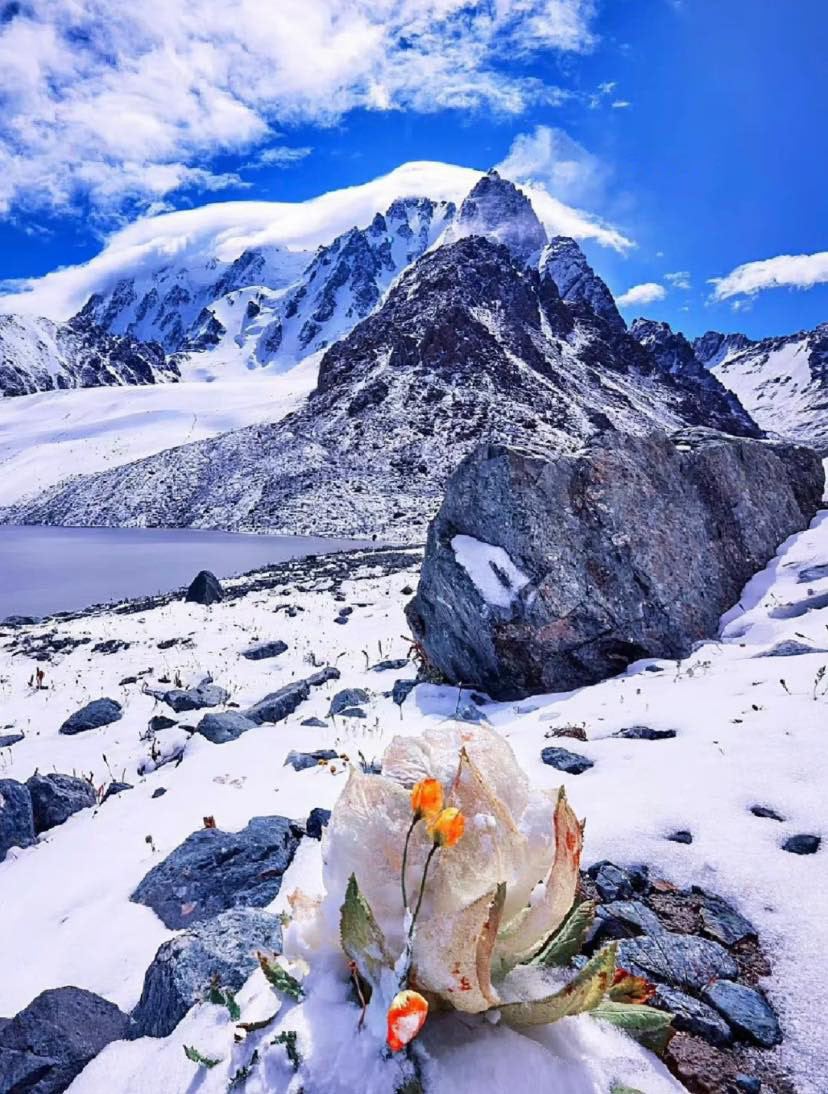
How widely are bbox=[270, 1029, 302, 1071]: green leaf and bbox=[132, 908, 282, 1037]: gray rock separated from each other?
81 cm

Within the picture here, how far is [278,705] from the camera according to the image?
721 cm

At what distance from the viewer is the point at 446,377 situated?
6444 cm

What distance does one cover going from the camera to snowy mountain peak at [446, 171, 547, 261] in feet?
431

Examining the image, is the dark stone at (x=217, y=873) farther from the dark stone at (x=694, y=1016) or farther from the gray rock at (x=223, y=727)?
the gray rock at (x=223, y=727)

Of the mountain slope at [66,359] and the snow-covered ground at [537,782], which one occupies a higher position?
the mountain slope at [66,359]

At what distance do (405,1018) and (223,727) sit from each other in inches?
221

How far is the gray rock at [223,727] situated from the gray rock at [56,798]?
1.21 meters

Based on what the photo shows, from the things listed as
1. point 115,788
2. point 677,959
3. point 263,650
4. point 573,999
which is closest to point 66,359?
point 263,650

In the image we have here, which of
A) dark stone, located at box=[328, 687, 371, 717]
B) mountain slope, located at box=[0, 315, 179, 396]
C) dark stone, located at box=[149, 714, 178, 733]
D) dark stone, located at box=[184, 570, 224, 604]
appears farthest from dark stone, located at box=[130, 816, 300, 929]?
mountain slope, located at box=[0, 315, 179, 396]

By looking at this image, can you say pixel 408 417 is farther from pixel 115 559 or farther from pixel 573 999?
pixel 573 999

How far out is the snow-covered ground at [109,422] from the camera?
71562mm

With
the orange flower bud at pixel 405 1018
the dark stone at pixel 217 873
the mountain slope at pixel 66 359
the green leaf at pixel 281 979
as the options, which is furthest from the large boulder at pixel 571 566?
the mountain slope at pixel 66 359

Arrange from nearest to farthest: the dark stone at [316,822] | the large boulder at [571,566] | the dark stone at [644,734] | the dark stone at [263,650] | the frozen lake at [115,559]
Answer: the dark stone at [316,822] < the dark stone at [644,734] < the large boulder at [571,566] < the dark stone at [263,650] < the frozen lake at [115,559]

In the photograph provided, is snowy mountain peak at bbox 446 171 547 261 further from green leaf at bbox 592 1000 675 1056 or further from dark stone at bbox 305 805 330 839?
green leaf at bbox 592 1000 675 1056
